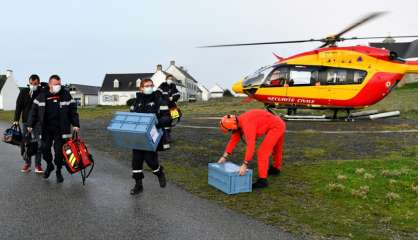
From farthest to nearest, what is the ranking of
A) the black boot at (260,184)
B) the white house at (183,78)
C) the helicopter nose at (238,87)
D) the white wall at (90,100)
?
the white wall at (90,100)
the white house at (183,78)
the helicopter nose at (238,87)
the black boot at (260,184)

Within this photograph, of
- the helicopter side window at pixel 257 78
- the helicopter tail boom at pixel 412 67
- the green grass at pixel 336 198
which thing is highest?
the helicopter tail boom at pixel 412 67

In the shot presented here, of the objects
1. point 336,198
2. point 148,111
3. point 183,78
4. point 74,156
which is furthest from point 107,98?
point 336,198

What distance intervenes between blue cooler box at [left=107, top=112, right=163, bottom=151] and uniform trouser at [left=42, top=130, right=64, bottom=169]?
1.52 m

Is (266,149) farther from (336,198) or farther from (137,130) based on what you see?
(137,130)

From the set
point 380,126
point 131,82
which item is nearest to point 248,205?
point 380,126

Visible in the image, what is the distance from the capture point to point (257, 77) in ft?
53.2

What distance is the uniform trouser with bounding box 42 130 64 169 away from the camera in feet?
22.3

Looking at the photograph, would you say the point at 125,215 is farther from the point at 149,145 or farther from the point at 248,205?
the point at 248,205

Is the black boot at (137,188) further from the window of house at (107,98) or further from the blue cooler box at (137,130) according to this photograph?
the window of house at (107,98)

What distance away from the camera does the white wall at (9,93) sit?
203 ft

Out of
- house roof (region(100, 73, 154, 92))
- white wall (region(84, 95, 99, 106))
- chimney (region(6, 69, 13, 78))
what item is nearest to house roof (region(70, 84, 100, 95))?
white wall (region(84, 95, 99, 106))

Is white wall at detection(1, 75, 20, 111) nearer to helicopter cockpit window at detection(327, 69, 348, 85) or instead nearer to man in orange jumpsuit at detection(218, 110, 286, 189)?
helicopter cockpit window at detection(327, 69, 348, 85)

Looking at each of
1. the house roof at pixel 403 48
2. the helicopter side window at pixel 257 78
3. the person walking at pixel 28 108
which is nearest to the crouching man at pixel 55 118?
the person walking at pixel 28 108

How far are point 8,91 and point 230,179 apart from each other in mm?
68030
